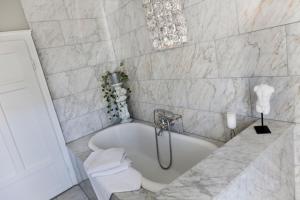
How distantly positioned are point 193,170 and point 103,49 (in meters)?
2.26

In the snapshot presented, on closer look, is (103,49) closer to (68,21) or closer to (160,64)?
(68,21)

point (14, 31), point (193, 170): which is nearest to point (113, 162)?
point (193, 170)

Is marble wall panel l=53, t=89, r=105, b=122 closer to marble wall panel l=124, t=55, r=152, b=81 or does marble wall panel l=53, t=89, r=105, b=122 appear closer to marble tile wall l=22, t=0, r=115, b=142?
marble tile wall l=22, t=0, r=115, b=142

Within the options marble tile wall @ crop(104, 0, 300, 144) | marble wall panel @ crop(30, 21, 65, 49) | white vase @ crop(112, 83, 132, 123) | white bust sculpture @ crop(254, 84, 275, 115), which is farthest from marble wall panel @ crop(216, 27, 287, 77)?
marble wall panel @ crop(30, 21, 65, 49)

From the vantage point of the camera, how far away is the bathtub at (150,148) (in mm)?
1903

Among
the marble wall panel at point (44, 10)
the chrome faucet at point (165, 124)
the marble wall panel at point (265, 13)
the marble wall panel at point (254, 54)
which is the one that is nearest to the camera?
the marble wall panel at point (265, 13)

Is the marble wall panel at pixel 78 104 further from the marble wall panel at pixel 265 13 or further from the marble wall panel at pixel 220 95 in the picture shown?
the marble wall panel at pixel 265 13

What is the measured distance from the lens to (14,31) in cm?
219

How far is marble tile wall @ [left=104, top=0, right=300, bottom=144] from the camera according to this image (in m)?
1.28

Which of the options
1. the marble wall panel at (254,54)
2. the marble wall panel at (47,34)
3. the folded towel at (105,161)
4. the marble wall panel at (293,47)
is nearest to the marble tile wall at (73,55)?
the marble wall panel at (47,34)

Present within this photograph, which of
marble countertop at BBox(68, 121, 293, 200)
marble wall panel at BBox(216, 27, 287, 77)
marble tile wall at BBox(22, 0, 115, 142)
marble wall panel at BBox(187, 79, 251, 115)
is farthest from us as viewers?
marble tile wall at BBox(22, 0, 115, 142)

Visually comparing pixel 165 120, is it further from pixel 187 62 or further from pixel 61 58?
pixel 61 58

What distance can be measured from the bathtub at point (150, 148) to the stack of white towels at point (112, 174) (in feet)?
0.35

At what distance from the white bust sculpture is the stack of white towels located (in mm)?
950
